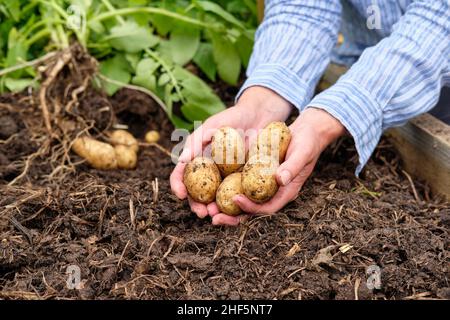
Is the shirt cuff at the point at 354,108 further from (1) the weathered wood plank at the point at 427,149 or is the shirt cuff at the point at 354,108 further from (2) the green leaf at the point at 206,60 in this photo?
(2) the green leaf at the point at 206,60

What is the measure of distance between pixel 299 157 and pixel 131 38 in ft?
3.80

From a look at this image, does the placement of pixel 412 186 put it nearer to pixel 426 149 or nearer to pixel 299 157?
pixel 426 149

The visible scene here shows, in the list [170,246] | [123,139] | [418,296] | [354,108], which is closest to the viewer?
[418,296]

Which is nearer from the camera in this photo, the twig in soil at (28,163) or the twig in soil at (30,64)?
the twig in soil at (28,163)

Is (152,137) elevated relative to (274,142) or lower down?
lower down

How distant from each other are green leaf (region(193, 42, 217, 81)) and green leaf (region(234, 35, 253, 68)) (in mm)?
140

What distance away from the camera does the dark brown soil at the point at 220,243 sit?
57.2 inches

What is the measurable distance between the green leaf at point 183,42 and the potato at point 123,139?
41cm

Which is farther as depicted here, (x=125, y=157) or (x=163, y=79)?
(x=163, y=79)

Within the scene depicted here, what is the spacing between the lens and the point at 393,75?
1.82 metres

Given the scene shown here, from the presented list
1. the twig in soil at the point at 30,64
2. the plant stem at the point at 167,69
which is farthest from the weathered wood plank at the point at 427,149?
the twig in soil at the point at 30,64

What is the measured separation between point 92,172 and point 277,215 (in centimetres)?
77

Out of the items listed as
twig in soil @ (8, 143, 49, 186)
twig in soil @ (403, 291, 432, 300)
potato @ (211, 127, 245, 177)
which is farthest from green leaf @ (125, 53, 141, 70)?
twig in soil @ (403, 291, 432, 300)

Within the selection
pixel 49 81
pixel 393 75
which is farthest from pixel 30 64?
pixel 393 75
